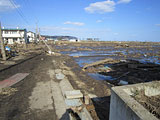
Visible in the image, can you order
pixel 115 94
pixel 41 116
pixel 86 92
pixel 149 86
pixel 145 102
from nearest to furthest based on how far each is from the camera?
pixel 145 102 < pixel 115 94 < pixel 149 86 < pixel 41 116 < pixel 86 92

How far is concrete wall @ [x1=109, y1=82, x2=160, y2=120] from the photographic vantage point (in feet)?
5.54

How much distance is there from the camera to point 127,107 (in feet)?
6.29

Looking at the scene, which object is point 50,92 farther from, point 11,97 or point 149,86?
point 149,86

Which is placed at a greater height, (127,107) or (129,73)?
(127,107)

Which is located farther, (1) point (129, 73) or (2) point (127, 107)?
(1) point (129, 73)

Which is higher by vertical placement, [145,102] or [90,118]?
[145,102]

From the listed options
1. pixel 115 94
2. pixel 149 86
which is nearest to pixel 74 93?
pixel 115 94

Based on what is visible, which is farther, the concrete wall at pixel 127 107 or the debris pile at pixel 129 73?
the debris pile at pixel 129 73

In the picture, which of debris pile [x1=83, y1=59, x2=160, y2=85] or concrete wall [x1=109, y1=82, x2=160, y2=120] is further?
debris pile [x1=83, y1=59, x2=160, y2=85]

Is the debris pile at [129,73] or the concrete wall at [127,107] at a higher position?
the concrete wall at [127,107]

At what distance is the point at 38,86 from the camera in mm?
6016

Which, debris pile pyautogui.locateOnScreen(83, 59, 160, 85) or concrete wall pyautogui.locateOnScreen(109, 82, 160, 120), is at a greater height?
concrete wall pyautogui.locateOnScreen(109, 82, 160, 120)

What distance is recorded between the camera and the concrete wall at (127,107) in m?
1.69

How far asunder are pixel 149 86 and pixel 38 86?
5.45 m
